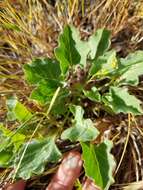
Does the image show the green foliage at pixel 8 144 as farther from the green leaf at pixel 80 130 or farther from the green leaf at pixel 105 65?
the green leaf at pixel 105 65

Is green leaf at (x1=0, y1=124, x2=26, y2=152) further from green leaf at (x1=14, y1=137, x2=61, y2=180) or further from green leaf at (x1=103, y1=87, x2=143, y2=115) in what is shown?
green leaf at (x1=103, y1=87, x2=143, y2=115)

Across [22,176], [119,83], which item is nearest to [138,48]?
[119,83]

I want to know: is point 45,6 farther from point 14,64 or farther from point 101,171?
point 101,171

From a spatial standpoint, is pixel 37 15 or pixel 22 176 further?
pixel 37 15

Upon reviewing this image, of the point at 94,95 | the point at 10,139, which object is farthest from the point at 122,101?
the point at 10,139

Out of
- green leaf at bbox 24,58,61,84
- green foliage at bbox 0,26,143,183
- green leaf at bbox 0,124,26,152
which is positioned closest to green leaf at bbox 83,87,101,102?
green foliage at bbox 0,26,143,183

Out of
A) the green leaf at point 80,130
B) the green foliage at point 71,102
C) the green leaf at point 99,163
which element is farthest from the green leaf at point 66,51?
the green leaf at point 99,163
